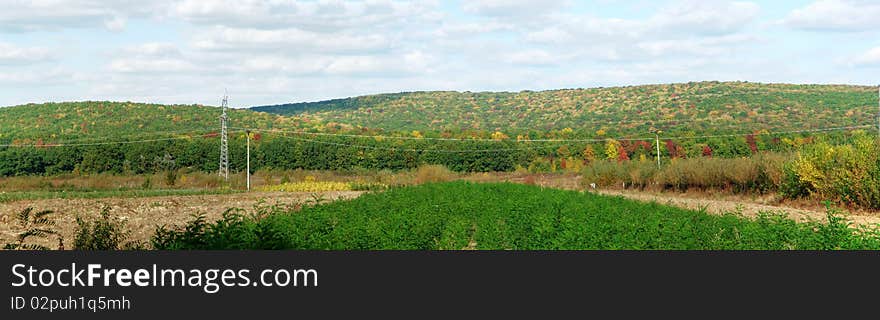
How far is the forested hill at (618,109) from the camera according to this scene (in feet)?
316

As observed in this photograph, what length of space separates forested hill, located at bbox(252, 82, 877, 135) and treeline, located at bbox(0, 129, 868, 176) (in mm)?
16873

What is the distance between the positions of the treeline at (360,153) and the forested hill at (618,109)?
664 inches

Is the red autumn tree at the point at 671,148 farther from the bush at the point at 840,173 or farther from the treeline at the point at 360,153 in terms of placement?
the bush at the point at 840,173

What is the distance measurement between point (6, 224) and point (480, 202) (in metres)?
12.5

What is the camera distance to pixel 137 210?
103 feet

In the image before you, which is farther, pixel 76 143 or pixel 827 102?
pixel 827 102

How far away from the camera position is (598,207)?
70.8 feet

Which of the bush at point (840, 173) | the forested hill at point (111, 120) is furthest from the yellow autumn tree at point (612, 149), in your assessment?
the bush at point (840, 173)

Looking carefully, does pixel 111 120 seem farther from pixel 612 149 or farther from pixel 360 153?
pixel 612 149

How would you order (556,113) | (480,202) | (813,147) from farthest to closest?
(556,113), (813,147), (480,202)

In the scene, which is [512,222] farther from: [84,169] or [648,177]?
[84,169]

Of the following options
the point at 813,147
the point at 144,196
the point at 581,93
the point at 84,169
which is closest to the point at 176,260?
the point at 813,147

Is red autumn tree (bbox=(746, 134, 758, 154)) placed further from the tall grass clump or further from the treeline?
the tall grass clump

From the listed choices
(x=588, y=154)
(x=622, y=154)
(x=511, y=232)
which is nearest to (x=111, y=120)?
(x=588, y=154)
